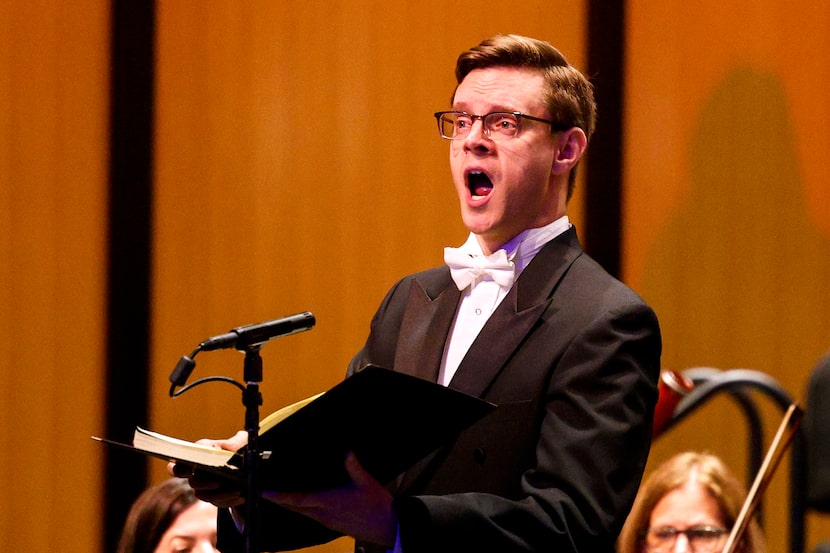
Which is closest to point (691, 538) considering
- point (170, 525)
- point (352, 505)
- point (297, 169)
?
point (170, 525)

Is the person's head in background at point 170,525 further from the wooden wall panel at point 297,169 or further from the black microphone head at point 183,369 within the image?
the wooden wall panel at point 297,169

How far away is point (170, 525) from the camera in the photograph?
2.64 meters

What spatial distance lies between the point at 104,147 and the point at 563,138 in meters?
2.25

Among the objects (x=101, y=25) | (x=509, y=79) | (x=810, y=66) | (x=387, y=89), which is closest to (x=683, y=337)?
(x=810, y=66)

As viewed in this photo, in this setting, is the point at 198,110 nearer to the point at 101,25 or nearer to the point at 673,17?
the point at 101,25

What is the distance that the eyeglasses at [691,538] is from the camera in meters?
2.88

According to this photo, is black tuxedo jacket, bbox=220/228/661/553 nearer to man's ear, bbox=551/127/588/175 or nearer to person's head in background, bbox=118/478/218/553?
man's ear, bbox=551/127/588/175

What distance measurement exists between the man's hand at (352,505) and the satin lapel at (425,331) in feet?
1.00

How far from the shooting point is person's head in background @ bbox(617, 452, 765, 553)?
288 cm

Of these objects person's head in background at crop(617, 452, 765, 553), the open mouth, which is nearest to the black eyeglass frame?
person's head in background at crop(617, 452, 765, 553)

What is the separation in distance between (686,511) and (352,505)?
1.58 metres

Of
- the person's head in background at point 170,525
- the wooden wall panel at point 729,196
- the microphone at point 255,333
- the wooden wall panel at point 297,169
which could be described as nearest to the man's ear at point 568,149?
the microphone at point 255,333

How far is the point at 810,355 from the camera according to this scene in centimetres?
415

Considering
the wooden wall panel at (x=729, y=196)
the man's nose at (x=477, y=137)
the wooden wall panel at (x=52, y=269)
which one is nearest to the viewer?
the man's nose at (x=477, y=137)
